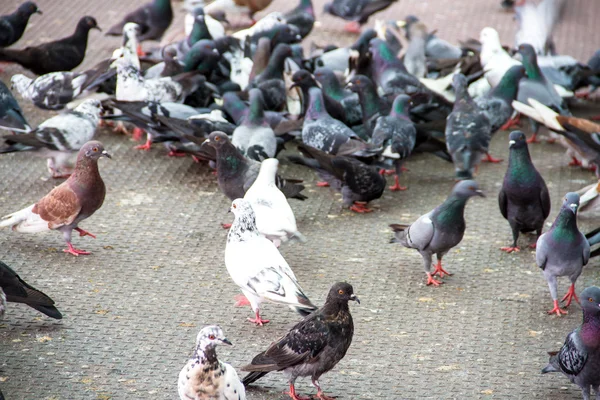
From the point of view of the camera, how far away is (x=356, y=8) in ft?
28.6

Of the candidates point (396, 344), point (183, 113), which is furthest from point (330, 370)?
point (183, 113)

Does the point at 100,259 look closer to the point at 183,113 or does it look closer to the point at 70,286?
the point at 70,286

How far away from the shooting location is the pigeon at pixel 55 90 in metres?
6.11

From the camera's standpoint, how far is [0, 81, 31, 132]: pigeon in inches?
219

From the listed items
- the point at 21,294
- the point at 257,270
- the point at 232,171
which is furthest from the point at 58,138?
the point at 257,270

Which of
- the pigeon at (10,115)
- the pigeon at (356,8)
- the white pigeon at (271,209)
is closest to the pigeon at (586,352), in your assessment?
the white pigeon at (271,209)

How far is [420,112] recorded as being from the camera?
20.5 feet

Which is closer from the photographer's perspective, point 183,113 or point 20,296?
point 20,296

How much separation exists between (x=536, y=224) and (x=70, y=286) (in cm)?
244

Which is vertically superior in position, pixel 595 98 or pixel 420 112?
pixel 420 112

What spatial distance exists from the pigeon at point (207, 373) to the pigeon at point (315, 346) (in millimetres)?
278

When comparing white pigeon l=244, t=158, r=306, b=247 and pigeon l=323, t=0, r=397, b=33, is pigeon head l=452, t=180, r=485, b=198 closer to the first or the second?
white pigeon l=244, t=158, r=306, b=247

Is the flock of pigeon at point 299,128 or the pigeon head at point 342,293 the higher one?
the pigeon head at point 342,293

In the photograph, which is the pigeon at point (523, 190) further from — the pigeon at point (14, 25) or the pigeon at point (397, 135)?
the pigeon at point (14, 25)
